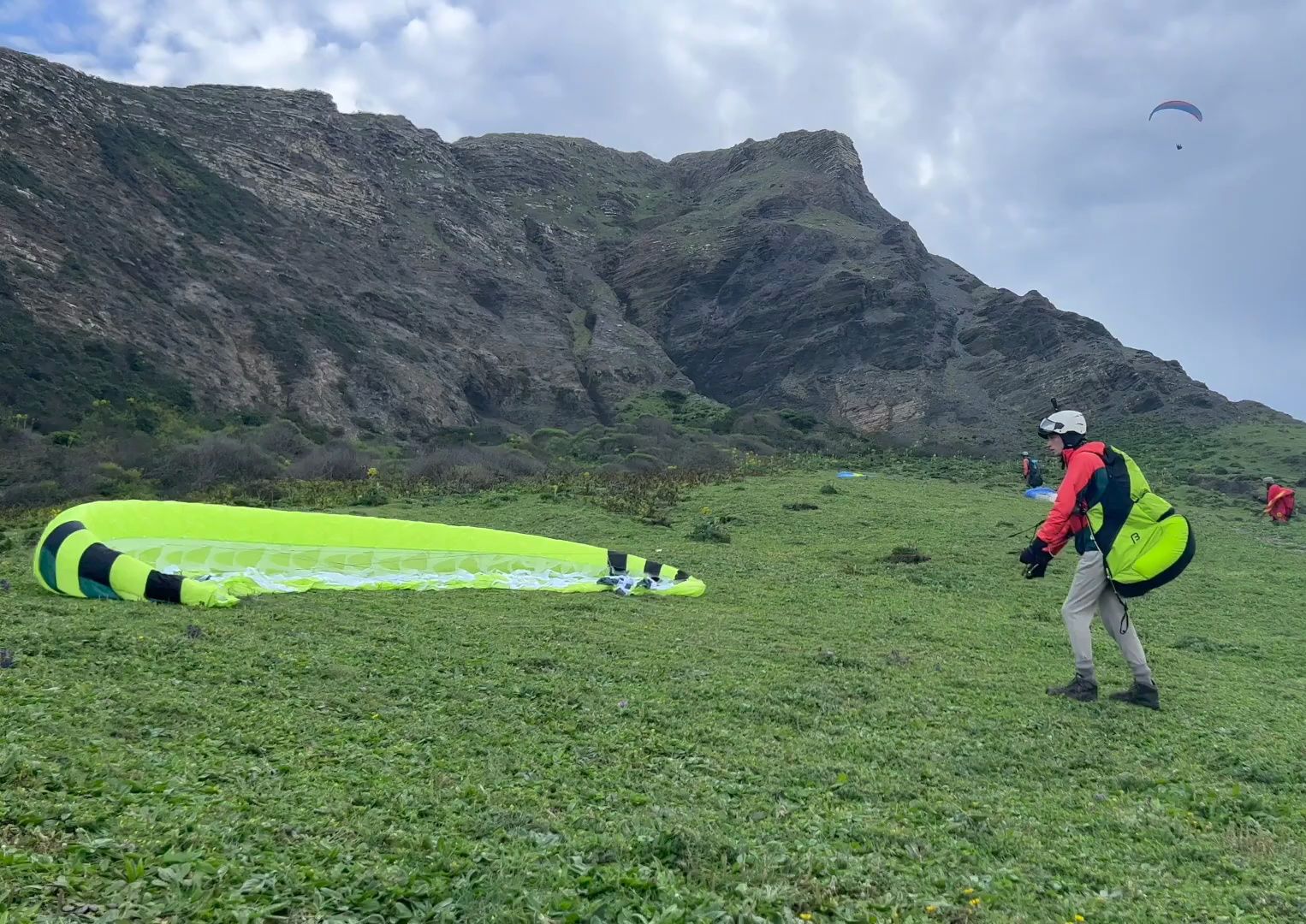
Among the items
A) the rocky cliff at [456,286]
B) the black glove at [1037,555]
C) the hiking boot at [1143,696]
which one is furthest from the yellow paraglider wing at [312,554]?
the rocky cliff at [456,286]

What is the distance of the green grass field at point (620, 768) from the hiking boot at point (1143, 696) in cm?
21

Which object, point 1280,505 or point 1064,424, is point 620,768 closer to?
point 1064,424

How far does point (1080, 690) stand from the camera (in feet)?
21.1

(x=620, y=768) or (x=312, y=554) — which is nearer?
(x=620, y=768)

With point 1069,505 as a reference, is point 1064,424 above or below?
above

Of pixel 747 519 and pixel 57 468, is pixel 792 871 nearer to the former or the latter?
pixel 747 519

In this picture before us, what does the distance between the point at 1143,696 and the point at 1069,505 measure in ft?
4.78

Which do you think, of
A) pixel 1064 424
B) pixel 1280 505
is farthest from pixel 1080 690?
pixel 1280 505

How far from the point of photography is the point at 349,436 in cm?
4066

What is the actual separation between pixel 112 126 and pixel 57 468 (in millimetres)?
35246

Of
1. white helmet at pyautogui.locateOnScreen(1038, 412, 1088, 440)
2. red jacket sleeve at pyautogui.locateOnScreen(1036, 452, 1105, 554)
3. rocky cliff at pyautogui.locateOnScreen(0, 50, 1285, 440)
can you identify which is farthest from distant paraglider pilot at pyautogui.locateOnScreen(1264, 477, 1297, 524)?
rocky cliff at pyautogui.locateOnScreen(0, 50, 1285, 440)

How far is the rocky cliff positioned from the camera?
1571 inches

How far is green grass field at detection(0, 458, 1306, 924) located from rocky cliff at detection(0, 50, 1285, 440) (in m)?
31.0

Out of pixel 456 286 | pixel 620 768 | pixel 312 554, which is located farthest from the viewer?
pixel 456 286
